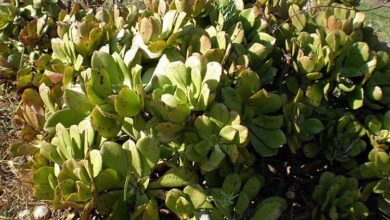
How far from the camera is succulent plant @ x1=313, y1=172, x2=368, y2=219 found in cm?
153

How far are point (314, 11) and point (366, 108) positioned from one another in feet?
1.44

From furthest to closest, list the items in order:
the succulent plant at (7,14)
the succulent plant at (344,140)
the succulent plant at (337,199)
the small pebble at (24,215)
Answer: the succulent plant at (7,14) → the small pebble at (24,215) → the succulent plant at (344,140) → the succulent plant at (337,199)

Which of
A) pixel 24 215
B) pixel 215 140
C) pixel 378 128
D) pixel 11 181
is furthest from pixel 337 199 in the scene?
pixel 11 181

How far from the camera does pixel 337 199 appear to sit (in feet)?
5.05

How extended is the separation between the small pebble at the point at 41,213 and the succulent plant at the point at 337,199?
0.86 meters

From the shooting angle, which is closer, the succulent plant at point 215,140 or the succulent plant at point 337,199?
the succulent plant at point 215,140

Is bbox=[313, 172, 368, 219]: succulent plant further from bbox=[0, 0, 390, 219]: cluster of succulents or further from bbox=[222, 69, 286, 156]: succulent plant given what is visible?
bbox=[222, 69, 286, 156]: succulent plant

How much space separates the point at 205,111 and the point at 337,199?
1.59 feet

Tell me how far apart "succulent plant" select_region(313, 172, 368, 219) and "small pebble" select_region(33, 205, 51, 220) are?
861 millimetres

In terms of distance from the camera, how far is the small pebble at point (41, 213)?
1.73 m

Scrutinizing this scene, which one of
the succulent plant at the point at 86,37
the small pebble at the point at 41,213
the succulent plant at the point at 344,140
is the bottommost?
the small pebble at the point at 41,213

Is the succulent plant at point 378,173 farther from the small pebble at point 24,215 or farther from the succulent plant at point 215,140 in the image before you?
the small pebble at point 24,215

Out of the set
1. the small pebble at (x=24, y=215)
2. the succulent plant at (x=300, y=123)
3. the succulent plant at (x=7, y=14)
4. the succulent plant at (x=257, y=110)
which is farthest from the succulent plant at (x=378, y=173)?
the succulent plant at (x=7, y=14)

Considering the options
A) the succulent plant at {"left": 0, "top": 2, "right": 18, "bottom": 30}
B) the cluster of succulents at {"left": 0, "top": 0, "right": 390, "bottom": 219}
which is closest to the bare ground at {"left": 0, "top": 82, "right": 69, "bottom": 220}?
the cluster of succulents at {"left": 0, "top": 0, "right": 390, "bottom": 219}
